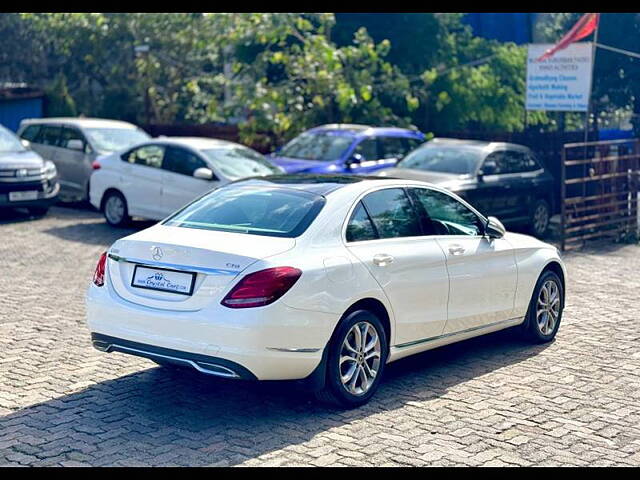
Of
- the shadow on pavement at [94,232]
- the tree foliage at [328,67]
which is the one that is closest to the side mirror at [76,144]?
the shadow on pavement at [94,232]

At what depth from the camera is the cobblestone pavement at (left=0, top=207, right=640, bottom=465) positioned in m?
6.13

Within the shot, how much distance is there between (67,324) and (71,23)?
797 inches

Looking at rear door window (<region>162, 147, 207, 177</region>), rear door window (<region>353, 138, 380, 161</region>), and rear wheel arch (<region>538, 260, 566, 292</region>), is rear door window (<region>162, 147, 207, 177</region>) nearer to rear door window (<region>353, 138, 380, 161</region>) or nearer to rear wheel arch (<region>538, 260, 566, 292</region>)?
rear door window (<region>353, 138, 380, 161</region>)

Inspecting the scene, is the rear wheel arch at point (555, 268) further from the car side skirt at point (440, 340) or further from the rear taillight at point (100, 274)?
the rear taillight at point (100, 274)

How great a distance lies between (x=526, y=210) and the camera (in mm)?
17203

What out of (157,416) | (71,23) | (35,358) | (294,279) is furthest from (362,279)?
(71,23)

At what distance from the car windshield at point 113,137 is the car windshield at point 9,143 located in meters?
1.45

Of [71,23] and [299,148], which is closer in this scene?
[299,148]

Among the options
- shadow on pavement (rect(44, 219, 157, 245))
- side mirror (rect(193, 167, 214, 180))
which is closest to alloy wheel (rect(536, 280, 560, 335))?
side mirror (rect(193, 167, 214, 180))

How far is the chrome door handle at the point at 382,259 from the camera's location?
7.23 meters

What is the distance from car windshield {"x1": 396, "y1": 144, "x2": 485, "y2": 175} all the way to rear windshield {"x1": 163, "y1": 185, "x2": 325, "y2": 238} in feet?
28.6

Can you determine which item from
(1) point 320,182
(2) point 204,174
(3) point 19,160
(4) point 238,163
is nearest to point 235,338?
(1) point 320,182

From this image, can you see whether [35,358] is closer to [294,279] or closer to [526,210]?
[294,279]

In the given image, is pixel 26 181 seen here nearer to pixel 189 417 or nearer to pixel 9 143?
pixel 9 143
